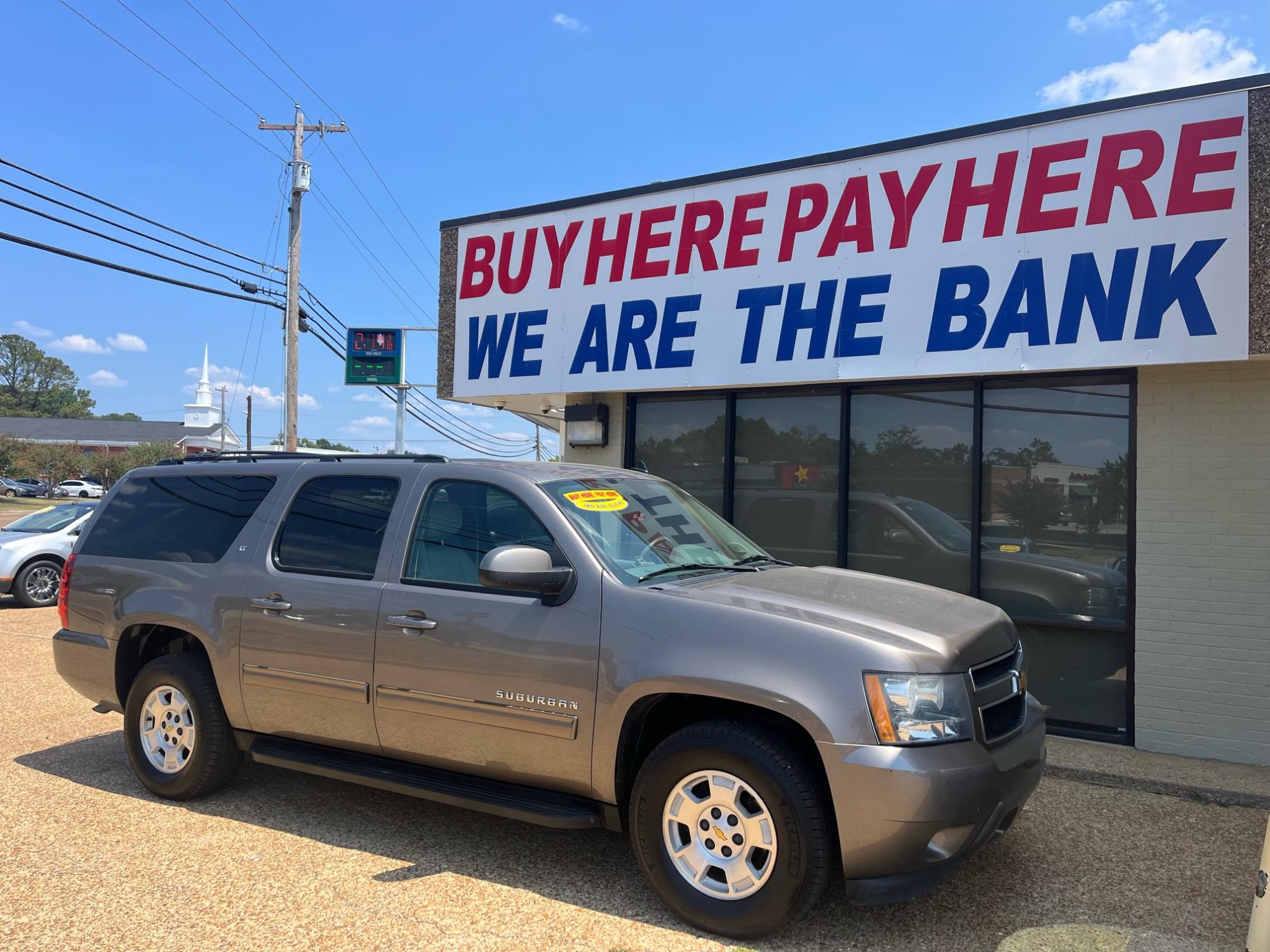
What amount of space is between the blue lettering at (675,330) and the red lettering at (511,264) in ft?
5.28

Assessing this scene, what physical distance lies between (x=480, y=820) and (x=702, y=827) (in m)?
1.69

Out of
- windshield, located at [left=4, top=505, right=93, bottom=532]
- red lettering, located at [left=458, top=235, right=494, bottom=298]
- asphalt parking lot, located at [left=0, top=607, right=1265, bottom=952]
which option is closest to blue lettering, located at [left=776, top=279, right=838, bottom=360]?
red lettering, located at [left=458, top=235, right=494, bottom=298]

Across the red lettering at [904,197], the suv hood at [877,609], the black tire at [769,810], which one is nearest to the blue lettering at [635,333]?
the red lettering at [904,197]

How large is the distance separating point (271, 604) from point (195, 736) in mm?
926

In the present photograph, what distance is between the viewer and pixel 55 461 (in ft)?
200

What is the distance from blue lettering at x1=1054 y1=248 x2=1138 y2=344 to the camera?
6.08 meters

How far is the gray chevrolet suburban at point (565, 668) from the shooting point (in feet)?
10.6

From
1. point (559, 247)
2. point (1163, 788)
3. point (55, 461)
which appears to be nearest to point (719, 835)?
point (1163, 788)

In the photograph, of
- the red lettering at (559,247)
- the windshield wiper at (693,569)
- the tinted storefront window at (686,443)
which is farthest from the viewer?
the red lettering at (559,247)

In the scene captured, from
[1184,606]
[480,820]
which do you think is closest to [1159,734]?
[1184,606]

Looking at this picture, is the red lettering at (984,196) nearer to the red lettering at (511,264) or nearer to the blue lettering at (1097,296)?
the blue lettering at (1097,296)

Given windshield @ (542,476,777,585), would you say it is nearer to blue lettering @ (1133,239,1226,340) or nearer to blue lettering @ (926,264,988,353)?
blue lettering @ (926,264,988,353)

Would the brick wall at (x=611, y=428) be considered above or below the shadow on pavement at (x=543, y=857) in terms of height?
above

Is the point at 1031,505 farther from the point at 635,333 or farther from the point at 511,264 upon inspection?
the point at 511,264
